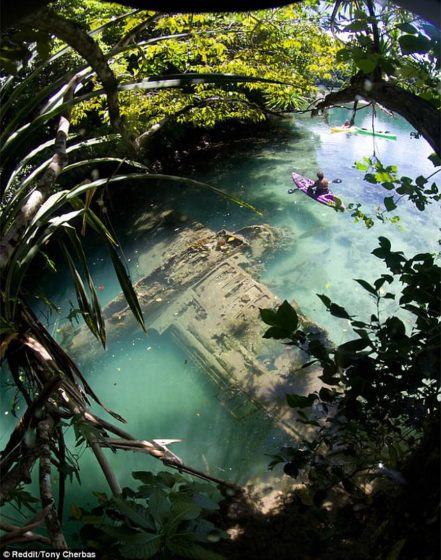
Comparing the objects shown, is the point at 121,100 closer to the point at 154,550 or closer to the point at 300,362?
the point at 300,362

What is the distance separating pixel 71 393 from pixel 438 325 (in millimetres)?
1126

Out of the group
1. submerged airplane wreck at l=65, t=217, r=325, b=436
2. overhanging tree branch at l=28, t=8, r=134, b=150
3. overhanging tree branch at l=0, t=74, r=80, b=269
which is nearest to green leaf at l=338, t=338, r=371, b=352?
overhanging tree branch at l=0, t=74, r=80, b=269

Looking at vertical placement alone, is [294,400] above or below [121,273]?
below

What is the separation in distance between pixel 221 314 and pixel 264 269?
858 mm

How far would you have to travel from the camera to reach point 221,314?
3.71 meters

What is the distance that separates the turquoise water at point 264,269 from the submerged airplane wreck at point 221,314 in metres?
0.11

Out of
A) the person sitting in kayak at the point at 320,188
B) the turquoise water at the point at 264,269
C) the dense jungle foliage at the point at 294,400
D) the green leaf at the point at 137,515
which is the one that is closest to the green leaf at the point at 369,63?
the dense jungle foliage at the point at 294,400

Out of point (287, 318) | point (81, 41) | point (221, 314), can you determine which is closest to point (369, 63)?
point (287, 318)

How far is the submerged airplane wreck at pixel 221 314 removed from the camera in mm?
3051

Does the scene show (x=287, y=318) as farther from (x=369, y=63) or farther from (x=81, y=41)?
(x=81, y=41)

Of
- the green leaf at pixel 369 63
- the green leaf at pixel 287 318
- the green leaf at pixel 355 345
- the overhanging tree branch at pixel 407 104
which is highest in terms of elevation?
the green leaf at pixel 369 63

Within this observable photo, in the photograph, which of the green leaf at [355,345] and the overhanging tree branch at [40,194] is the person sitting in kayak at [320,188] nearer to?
the overhanging tree branch at [40,194]

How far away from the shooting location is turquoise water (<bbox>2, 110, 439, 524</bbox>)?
276 centimetres

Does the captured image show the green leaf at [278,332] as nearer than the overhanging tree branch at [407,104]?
No
